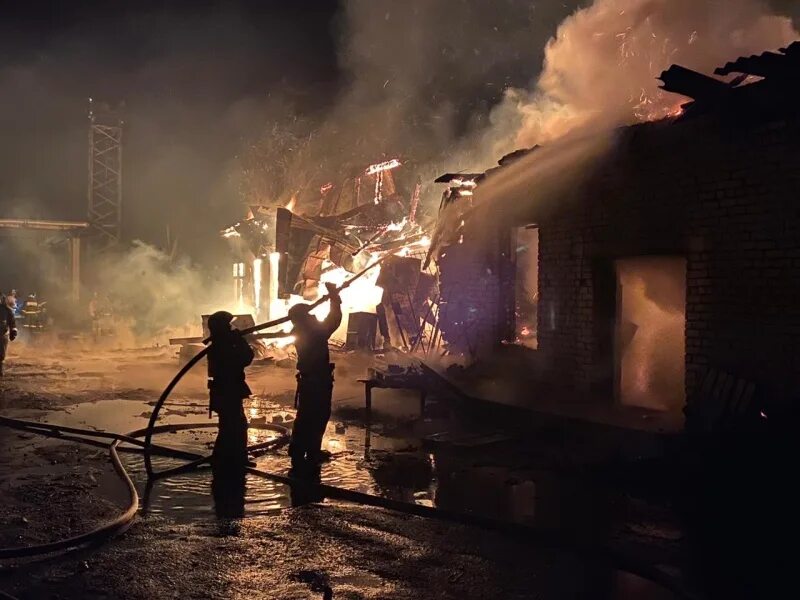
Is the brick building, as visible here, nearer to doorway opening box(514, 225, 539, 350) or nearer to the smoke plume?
the smoke plume

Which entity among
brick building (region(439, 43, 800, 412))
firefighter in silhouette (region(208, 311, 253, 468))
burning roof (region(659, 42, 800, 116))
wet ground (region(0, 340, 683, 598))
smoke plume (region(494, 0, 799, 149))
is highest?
smoke plume (region(494, 0, 799, 149))

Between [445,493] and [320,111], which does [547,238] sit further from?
[320,111]

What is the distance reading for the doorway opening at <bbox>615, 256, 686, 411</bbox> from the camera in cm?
1011

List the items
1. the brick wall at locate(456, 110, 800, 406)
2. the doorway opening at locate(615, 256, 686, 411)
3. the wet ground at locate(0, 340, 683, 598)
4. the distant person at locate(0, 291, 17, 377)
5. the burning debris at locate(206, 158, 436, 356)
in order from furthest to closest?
the burning debris at locate(206, 158, 436, 356) < the distant person at locate(0, 291, 17, 377) < the doorway opening at locate(615, 256, 686, 411) < the brick wall at locate(456, 110, 800, 406) < the wet ground at locate(0, 340, 683, 598)

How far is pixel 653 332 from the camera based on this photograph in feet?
34.5

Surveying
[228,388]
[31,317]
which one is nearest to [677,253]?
[228,388]

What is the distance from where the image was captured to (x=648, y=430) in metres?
7.81

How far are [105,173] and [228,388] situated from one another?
91.1 ft

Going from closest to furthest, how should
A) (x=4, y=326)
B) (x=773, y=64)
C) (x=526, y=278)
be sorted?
(x=773, y=64)
(x=4, y=326)
(x=526, y=278)

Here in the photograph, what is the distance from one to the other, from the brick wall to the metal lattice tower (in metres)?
27.5

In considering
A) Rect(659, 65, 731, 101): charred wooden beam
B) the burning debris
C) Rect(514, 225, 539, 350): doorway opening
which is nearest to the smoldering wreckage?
Rect(659, 65, 731, 101): charred wooden beam

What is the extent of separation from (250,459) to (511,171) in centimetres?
623

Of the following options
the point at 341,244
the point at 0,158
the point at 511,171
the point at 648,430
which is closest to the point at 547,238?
the point at 511,171

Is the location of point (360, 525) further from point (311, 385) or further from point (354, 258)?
point (354, 258)
